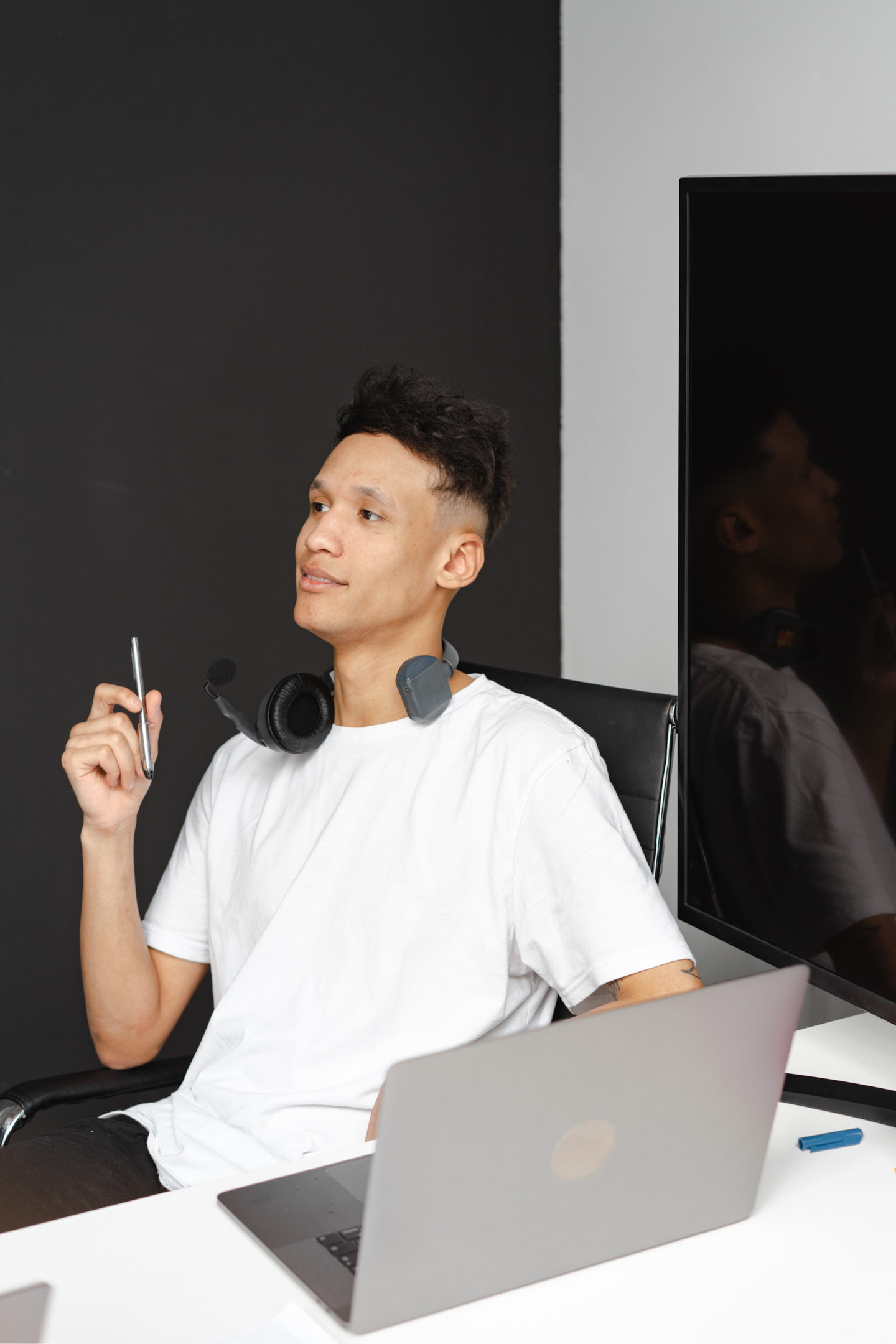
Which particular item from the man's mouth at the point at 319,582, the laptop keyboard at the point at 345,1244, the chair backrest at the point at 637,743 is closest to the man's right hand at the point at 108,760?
the man's mouth at the point at 319,582

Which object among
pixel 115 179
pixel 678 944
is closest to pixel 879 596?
pixel 678 944

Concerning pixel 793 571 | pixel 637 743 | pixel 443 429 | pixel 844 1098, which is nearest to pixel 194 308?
pixel 443 429

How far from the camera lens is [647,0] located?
7.57ft

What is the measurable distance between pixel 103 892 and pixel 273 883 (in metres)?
0.22

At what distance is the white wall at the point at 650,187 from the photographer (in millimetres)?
1907

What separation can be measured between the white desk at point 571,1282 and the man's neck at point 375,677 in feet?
2.29

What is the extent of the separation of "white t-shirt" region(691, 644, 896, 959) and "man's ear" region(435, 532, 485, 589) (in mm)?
404

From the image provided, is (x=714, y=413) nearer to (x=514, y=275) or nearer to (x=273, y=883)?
(x=273, y=883)

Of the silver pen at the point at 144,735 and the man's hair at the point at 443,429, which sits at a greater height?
the man's hair at the point at 443,429

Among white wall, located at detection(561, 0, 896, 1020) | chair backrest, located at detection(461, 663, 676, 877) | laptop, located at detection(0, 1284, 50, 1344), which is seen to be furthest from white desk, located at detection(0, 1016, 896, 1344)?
white wall, located at detection(561, 0, 896, 1020)

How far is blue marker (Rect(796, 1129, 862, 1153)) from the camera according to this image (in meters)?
1.06

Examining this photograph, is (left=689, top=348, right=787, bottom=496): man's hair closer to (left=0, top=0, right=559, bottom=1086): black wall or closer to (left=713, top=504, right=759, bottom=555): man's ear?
(left=713, top=504, right=759, bottom=555): man's ear

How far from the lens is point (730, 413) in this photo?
4.01 feet

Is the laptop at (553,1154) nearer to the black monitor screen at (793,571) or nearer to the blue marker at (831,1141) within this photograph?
the blue marker at (831,1141)
